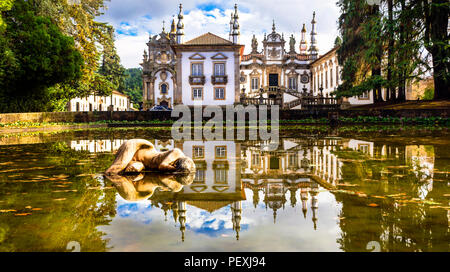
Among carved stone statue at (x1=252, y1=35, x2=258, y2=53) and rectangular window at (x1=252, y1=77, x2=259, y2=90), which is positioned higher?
carved stone statue at (x1=252, y1=35, x2=258, y2=53)

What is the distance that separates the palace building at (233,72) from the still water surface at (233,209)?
25.9 meters

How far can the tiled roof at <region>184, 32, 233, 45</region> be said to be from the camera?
3528 centimetres

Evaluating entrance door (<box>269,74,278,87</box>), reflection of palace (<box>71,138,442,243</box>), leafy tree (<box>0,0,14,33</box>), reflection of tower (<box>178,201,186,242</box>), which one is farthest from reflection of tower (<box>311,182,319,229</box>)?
entrance door (<box>269,74,278,87</box>)

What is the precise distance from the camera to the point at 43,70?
Answer: 21078 mm

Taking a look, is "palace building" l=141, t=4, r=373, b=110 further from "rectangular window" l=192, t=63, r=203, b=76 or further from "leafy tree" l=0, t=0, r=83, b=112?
"leafy tree" l=0, t=0, r=83, b=112

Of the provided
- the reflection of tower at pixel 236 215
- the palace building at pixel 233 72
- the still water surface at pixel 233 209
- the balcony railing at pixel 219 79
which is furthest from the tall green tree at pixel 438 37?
the balcony railing at pixel 219 79

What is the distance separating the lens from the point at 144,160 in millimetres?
4961

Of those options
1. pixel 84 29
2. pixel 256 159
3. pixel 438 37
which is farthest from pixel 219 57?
pixel 256 159

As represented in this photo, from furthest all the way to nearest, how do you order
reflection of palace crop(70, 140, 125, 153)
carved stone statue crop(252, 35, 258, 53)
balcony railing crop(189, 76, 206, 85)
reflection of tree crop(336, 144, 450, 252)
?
carved stone statue crop(252, 35, 258, 53) → balcony railing crop(189, 76, 206, 85) → reflection of palace crop(70, 140, 125, 153) → reflection of tree crop(336, 144, 450, 252)

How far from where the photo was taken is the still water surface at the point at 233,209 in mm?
2133

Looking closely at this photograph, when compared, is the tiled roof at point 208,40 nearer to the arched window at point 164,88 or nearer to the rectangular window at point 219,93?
the rectangular window at point 219,93

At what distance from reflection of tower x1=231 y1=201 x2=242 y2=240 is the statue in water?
1815 mm
